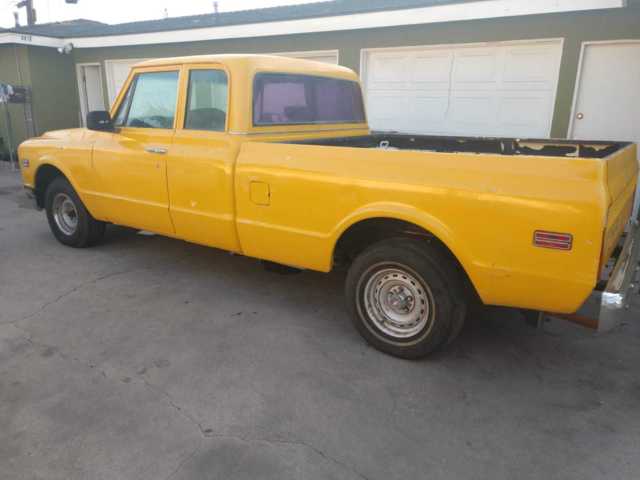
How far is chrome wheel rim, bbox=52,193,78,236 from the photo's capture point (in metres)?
5.75

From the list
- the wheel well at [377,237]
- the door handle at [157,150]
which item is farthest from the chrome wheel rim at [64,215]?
the wheel well at [377,237]

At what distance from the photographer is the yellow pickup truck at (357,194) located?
2.74 metres

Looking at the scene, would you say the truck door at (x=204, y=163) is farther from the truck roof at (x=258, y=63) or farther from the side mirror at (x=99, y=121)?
the side mirror at (x=99, y=121)

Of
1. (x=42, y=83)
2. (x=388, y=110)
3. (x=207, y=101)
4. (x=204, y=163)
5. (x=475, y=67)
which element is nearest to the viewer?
(x=204, y=163)

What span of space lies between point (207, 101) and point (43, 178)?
283cm

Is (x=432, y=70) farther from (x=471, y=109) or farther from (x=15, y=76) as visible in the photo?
(x=15, y=76)

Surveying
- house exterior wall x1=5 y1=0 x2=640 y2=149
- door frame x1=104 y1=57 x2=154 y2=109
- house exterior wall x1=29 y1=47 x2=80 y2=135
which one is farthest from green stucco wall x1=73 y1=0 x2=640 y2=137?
house exterior wall x1=29 y1=47 x2=80 y2=135

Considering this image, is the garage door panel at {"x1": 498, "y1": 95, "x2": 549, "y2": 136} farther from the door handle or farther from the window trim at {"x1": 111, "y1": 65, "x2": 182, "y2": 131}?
the door handle

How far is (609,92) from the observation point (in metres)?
7.16

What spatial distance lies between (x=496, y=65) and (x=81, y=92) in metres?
11.4

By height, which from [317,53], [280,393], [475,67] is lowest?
[280,393]

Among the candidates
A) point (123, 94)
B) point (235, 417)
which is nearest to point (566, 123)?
point (123, 94)

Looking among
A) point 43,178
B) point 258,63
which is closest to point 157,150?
point 258,63

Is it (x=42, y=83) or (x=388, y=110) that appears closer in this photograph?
(x=388, y=110)
